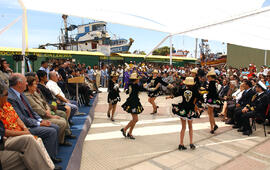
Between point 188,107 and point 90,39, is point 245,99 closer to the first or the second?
point 188,107

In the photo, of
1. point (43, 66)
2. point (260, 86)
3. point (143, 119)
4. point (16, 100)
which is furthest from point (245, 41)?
point (43, 66)

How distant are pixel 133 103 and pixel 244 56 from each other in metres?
26.9

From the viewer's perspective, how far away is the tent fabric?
3566 millimetres

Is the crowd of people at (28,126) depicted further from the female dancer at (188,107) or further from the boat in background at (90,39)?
the boat in background at (90,39)

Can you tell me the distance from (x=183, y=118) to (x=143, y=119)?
285 centimetres

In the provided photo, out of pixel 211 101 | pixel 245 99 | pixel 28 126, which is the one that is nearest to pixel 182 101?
pixel 211 101

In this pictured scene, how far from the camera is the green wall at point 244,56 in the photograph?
1011 inches

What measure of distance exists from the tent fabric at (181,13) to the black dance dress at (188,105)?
1494 mm

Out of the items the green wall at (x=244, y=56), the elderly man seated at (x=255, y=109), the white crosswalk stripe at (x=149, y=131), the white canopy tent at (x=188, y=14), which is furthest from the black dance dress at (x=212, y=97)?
the green wall at (x=244, y=56)

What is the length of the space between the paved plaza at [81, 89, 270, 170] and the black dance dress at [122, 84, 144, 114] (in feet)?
2.40

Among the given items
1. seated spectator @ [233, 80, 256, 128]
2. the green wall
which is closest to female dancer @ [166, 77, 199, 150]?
seated spectator @ [233, 80, 256, 128]

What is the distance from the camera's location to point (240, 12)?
12.2 ft

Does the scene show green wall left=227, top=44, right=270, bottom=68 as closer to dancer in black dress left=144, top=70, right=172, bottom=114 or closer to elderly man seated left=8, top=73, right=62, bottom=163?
dancer in black dress left=144, top=70, right=172, bottom=114

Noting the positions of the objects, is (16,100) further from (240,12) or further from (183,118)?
(240,12)
